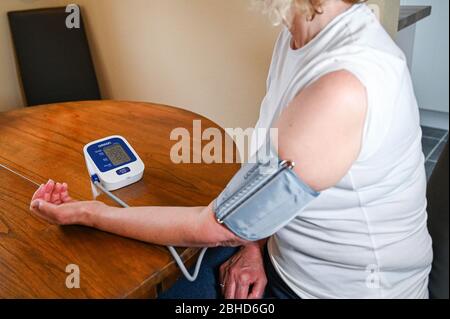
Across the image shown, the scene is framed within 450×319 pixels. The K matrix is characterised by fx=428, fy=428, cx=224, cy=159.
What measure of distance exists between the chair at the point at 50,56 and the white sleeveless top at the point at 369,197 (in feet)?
5.77

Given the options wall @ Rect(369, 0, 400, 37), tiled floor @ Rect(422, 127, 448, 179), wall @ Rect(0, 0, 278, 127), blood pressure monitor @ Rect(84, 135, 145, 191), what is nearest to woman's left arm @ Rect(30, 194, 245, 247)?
blood pressure monitor @ Rect(84, 135, 145, 191)

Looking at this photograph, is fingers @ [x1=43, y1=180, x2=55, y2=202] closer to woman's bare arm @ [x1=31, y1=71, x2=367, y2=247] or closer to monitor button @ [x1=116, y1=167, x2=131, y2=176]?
monitor button @ [x1=116, y1=167, x2=131, y2=176]

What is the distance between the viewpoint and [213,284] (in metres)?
0.97

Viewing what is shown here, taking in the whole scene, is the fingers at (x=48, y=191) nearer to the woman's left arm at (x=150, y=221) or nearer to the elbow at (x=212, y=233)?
the woman's left arm at (x=150, y=221)

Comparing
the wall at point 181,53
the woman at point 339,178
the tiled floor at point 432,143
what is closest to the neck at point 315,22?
the woman at point 339,178

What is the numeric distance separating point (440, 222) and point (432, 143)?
2.31 meters

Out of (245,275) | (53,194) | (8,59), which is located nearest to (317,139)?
(245,275)

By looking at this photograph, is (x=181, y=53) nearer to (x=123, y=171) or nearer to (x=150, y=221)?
(x=123, y=171)

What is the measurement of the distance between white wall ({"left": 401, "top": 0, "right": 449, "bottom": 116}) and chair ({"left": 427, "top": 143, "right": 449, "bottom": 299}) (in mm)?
2252

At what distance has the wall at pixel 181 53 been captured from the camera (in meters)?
1.72

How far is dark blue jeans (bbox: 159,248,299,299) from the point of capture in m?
0.89

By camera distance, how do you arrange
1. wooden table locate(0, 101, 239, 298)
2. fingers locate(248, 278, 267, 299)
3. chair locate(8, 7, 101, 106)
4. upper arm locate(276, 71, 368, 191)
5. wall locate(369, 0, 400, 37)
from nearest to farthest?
upper arm locate(276, 71, 368, 191)
wooden table locate(0, 101, 239, 298)
fingers locate(248, 278, 267, 299)
wall locate(369, 0, 400, 37)
chair locate(8, 7, 101, 106)

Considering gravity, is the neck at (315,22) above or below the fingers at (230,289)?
above
